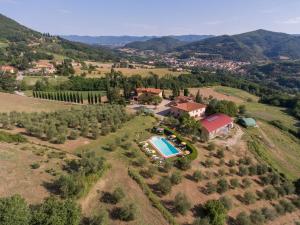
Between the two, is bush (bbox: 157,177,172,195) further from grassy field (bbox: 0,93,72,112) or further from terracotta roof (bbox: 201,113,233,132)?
grassy field (bbox: 0,93,72,112)

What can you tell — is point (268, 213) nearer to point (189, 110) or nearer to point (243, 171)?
point (243, 171)

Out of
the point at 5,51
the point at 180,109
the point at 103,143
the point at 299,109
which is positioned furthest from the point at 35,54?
the point at 299,109

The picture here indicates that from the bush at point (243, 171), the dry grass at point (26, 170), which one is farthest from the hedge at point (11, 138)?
the bush at point (243, 171)

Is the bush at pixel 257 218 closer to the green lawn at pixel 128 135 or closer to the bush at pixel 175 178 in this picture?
the bush at pixel 175 178

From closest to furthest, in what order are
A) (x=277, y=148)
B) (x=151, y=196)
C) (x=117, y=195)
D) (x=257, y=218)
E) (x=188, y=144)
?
1. (x=117, y=195)
2. (x=151, y=196)
3. (x=257, y=218)
4. (x=188, y=144)
5. (x=277, y=148)

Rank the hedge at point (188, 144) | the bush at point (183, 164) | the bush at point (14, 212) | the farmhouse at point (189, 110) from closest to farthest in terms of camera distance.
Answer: the bush at point (14, 212) → the bush at point (183, 164) → the hedge at point (188, 144) → the farmhouse at point (189, 110)

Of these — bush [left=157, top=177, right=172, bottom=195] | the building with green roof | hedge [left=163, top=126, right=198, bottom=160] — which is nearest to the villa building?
the building with green roof

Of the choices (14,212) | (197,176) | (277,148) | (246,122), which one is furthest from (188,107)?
(14,212)
